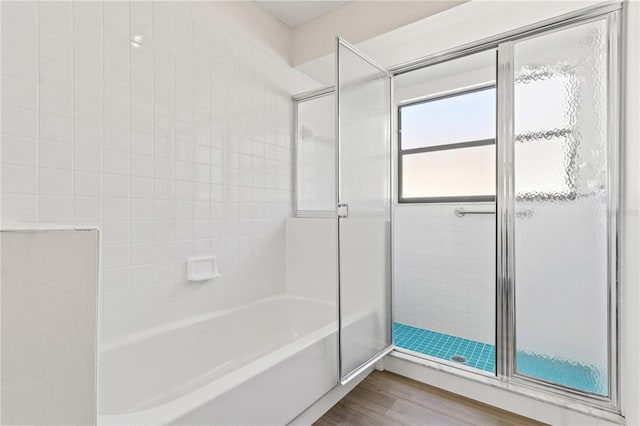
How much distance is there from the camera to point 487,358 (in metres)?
2.24

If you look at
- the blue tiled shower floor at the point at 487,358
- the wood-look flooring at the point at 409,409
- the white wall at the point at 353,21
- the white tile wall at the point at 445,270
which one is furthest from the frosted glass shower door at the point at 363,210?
the white tile wall at the point at 445,270

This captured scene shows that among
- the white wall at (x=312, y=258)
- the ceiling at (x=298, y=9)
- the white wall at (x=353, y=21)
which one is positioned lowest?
the white wall at (x=312, y=258)

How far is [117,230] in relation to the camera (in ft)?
5.05

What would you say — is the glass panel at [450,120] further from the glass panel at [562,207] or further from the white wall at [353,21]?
the white wall at [353,21]

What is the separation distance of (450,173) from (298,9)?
186 centimetres

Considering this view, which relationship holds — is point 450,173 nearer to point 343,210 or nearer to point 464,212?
point 464,212

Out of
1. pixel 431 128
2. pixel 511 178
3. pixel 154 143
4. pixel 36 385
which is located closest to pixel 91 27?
pixel 154 143

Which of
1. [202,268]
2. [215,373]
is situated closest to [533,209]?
[202,268]

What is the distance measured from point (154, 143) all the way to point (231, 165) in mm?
518

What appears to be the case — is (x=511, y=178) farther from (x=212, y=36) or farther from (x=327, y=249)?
(x=212, y=36)

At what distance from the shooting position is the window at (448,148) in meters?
2.65

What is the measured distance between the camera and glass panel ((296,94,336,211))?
264 centimetres

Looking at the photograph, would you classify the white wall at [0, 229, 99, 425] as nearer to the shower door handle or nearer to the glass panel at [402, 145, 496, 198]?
the shower door handle

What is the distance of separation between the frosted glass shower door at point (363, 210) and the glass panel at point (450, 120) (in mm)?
880
